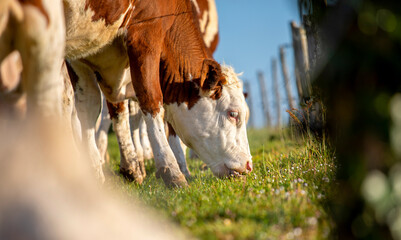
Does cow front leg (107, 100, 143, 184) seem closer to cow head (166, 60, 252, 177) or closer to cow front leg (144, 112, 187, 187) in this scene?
cow head (166, 60, 252, 177)

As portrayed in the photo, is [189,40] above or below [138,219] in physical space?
above

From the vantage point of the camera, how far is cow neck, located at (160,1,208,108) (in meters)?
4.82

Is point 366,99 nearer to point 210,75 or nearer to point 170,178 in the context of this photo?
point 170,178

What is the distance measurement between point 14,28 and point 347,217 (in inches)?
79.1

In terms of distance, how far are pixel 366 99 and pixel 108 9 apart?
2.91 m

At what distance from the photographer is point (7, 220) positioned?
6.18 ft

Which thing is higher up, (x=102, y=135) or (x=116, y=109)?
(x=116, y=109)

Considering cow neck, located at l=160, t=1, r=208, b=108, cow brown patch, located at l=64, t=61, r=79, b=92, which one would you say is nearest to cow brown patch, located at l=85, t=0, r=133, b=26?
cow neck, located at l=160, t=1, r=208, b=108

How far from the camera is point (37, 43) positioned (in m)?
2.30

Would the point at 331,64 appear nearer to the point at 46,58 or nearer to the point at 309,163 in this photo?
the point at 46,58

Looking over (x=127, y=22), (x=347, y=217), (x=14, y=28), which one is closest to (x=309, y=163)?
(x=347, y=217)

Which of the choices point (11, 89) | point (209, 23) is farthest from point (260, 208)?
point (209, 23)

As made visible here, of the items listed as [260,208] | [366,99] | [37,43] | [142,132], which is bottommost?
[142,132]

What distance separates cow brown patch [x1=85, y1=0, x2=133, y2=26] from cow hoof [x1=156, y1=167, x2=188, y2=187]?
1.59m
